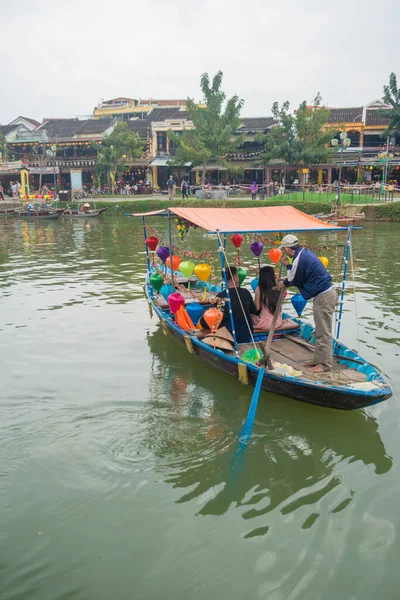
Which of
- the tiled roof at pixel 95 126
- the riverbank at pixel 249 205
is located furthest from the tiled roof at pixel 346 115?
the tiled roof at pixel 95 126

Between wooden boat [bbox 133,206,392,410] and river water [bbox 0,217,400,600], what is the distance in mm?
433

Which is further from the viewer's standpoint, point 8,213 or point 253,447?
point 8,213

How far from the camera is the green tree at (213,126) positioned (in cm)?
3528

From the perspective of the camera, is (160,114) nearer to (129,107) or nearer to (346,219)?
(129,107)

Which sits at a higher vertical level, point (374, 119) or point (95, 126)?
point (95, 126)

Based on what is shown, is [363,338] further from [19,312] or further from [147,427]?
[19,312]

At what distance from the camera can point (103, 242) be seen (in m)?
21.8

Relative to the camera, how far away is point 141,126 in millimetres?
44375

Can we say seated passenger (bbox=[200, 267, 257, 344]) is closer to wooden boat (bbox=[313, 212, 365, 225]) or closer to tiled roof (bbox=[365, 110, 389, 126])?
wooden boat (bbox=[313, 212, 365, 225])

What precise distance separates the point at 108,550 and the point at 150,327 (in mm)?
5928

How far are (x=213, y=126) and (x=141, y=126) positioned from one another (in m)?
11.0

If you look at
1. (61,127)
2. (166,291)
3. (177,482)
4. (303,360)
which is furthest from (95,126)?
(177,482)

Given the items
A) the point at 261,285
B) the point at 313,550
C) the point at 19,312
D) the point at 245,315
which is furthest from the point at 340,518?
the point at 19,312

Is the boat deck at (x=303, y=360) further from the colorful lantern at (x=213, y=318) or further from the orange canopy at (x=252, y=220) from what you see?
the orange canopy at (x=252, y=220)
